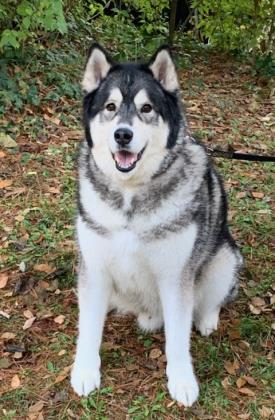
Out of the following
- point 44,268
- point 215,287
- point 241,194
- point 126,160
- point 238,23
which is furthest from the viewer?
point 238,23

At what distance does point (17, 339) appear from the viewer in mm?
3549

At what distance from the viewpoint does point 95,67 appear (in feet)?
9.68

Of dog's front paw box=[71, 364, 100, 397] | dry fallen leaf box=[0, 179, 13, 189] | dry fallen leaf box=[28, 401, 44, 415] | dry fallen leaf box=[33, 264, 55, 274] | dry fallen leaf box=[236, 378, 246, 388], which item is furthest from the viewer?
dry fallen leaf box=[0, 179, 13, 189]

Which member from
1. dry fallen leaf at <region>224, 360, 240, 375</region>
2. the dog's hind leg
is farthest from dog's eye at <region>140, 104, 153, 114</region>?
dry fallen leaf at <region>224, 360, 240, 375</region>

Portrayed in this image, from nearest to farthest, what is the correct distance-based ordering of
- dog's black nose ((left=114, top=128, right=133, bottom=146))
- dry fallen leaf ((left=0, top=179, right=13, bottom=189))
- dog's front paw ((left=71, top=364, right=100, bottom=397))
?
dog's black nose ((left=114, top=128, right=133, bottom=146)) < dog's front paw ((left=71, top=364, right=100, bottom=397)) < dry fallen leaf ((left=0, top=179, right=13, bottom=189))

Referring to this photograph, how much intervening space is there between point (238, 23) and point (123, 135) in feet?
21.4

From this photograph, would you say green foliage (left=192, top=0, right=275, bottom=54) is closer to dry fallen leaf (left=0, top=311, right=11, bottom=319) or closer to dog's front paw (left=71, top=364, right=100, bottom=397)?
dry fallen leaf (left=0, top=311, right=11, bottom=319)

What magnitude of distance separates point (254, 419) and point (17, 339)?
1.44 metres

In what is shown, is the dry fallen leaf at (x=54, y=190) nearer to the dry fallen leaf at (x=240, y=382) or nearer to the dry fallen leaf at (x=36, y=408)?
the dry fallen leaf at (x=36, y=408)

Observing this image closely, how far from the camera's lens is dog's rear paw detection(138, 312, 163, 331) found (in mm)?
3520

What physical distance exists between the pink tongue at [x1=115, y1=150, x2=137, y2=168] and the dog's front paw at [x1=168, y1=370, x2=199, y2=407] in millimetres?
1174

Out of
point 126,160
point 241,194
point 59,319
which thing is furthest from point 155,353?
point 241,194

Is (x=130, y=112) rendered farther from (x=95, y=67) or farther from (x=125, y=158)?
(x=95, y=67)

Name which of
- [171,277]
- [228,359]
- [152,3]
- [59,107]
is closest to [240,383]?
[228,359]
